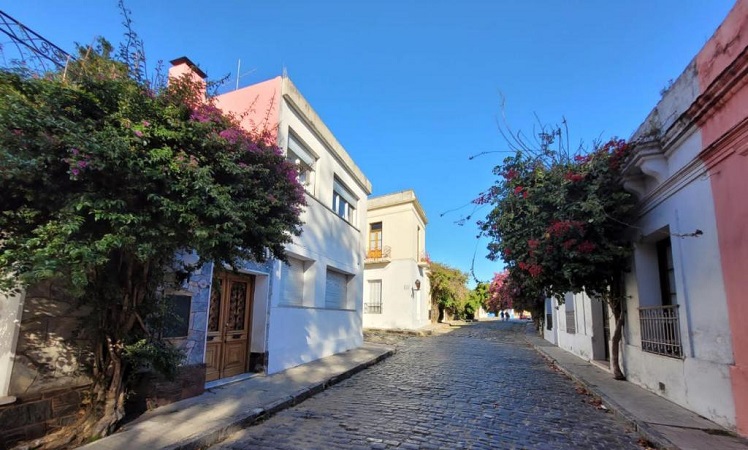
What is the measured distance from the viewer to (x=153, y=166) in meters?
4.02

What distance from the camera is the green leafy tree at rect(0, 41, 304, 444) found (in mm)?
3545

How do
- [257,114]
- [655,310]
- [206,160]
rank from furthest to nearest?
[257,114] < [655,310] < [206,160]

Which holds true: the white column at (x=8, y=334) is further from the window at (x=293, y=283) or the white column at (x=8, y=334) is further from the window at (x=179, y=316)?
the window at (x=293, y=283)

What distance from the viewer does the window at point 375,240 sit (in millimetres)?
24391

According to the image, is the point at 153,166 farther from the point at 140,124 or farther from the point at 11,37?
the point at 11,37

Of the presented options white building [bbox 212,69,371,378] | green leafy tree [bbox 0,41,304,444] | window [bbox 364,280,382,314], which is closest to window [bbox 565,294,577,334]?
white building [bbox 212,69,371,378]

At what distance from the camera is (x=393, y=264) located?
23.5 meters

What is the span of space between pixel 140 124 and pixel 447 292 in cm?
2915

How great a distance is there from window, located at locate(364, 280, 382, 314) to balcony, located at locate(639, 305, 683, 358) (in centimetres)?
1685

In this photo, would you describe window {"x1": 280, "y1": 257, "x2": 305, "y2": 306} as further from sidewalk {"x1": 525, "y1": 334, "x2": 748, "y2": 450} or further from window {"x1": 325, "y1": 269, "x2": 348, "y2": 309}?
sidewalk {"x1": 525, "y1": 334, "x2": 748, "y2": 450}

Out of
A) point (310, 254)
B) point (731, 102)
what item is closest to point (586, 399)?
point (731, 102)

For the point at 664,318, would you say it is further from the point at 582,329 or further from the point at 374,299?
the point at 374,299

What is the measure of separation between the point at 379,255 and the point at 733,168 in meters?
19.7

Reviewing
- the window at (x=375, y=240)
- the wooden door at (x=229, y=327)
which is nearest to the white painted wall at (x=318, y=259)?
the wooden door at (x=229, y=327)
